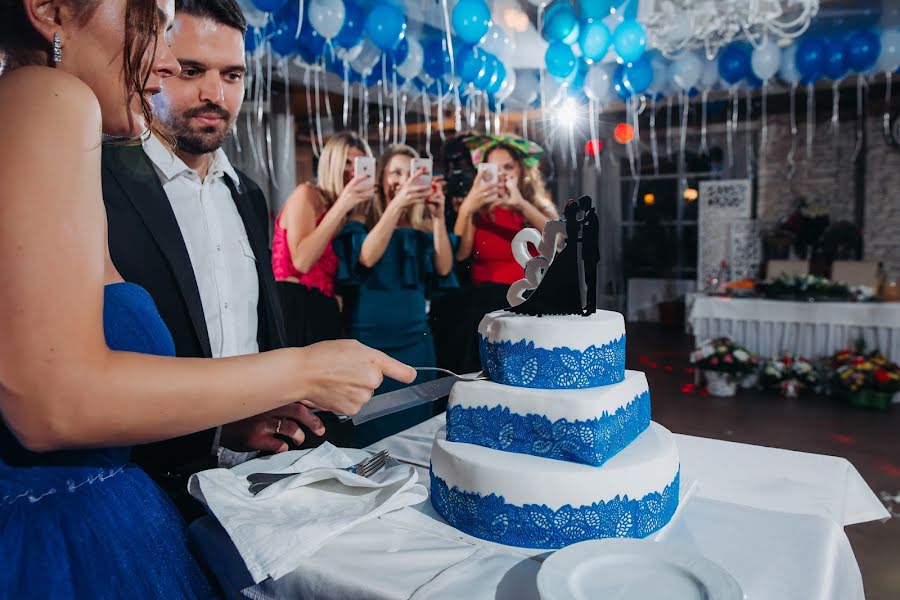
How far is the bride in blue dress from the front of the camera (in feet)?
2.13

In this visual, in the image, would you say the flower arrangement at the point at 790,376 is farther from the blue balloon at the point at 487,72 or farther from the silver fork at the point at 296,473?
the silver fork at the point at 296,473

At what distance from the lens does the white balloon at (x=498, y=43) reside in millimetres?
4859

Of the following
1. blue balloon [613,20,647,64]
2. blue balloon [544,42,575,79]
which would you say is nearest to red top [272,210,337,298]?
blue balloon [544,42,575,79]

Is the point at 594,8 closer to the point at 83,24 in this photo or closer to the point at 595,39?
the point at 595,39

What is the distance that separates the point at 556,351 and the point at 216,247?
40.4 inches

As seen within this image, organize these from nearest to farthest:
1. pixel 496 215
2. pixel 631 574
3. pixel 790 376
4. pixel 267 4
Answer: pixel 631 574
pixel 267 4
pixel 496 215
pixel 790 376

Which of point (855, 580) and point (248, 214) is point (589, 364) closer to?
point (855, 580)

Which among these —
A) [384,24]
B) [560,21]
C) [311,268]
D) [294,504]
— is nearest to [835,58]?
[560,21]

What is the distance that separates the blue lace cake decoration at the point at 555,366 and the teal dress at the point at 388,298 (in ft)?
6.57

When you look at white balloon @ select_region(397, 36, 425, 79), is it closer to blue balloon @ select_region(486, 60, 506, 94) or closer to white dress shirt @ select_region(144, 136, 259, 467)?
blue balloon @ select_region(486, 60, 506, 94)

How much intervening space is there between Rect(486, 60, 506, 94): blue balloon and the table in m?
4.07

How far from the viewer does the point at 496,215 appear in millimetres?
3447

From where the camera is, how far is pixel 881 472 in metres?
3.56

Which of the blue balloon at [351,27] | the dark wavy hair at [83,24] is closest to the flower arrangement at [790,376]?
the blue balloon at [351,27]
